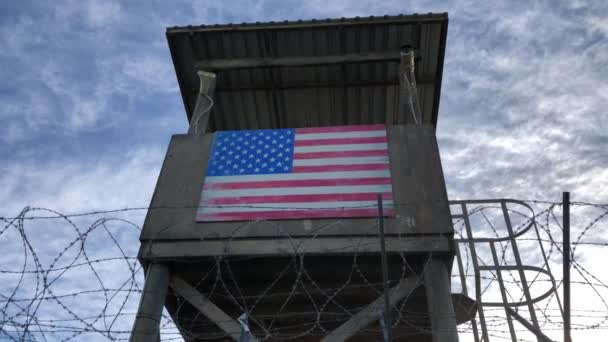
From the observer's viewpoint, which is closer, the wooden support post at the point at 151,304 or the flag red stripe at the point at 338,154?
the wooden support post at the point at 151,304

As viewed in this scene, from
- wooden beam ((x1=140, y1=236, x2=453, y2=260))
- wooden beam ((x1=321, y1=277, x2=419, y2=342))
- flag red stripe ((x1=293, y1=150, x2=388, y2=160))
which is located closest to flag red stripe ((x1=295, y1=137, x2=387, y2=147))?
flag red stripe ((x1=293, y1=150, x2=388, y2=160))

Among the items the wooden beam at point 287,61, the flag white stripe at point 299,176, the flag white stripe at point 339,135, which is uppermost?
the wooden beam at point 287,61

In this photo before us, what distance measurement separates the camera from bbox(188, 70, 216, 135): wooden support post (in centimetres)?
711

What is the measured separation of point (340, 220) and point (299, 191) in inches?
26.8

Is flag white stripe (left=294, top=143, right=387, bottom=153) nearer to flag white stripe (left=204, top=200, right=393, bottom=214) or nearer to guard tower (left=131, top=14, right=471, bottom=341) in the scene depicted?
guard tower (left=131, top=14, right=471, bottom=341)

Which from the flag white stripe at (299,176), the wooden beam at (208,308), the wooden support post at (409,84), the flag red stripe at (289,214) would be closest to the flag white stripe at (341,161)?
the flag white stripe at (299,176)

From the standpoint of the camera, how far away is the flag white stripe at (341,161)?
612 cm

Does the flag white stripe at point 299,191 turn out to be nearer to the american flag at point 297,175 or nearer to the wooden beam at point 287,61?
the american flag at point 297,175

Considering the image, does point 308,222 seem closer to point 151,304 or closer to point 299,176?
point 299,176

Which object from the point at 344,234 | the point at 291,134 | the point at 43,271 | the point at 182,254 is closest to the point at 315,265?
the point at 344,234

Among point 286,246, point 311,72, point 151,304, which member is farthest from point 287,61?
point 151,304

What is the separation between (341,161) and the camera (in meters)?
6.19

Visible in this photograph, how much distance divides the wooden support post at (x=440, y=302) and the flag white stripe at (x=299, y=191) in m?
1.10

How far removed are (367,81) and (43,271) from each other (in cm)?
615
